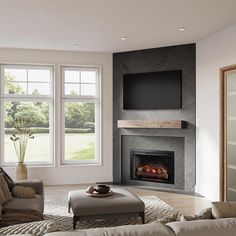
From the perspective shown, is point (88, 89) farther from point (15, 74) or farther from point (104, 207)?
point (104, 207)

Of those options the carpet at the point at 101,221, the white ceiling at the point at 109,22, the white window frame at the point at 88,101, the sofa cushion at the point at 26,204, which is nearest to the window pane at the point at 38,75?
the white window frame at the point at 88,101

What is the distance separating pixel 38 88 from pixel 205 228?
5802 mm

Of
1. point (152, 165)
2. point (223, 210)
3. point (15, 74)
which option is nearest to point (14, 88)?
point (15, 74)

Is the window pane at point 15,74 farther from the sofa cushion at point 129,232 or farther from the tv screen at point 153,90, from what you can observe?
the sofa cushion at point 129,232

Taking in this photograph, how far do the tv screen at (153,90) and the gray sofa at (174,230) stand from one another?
15.8 ft

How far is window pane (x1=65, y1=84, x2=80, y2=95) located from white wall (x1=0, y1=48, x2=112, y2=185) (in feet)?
1.16

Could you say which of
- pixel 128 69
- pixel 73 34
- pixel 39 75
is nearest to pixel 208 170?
pixel 128 69

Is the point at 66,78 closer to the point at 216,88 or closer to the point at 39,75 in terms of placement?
the point at 39,75

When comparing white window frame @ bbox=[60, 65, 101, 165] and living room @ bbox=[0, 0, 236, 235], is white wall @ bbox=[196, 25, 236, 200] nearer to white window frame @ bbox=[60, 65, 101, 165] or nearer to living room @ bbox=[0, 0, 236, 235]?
living room @ bbox=[0, 0, 236, 235]

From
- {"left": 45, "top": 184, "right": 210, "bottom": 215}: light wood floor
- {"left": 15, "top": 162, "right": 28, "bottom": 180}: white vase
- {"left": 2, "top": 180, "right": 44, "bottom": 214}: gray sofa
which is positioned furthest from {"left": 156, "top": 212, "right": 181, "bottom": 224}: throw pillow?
{"left": 15, "top": 162, "right": 28, "bottom": 180}: white vase

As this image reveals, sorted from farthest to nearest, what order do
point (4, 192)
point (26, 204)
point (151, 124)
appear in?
point (151, 124)
point (4, 192)
point (26, 204)

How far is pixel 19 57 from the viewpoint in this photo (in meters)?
7.03

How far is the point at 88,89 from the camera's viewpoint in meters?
7.52

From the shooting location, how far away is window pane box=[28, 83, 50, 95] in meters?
7.23
